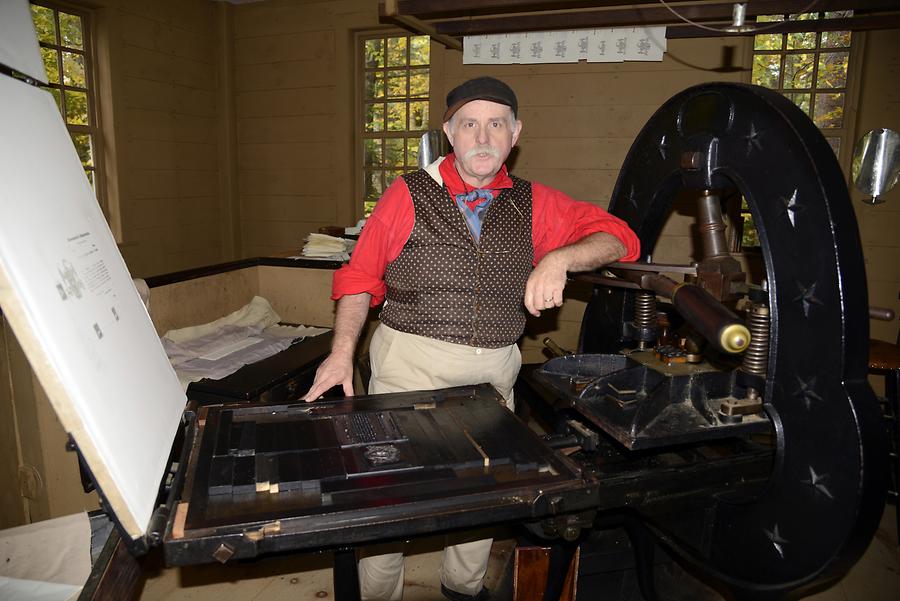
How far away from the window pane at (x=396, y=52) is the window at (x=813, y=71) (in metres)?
2.61

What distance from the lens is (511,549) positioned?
8.07 feet

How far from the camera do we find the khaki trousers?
5.98 feet

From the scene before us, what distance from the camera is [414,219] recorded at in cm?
179

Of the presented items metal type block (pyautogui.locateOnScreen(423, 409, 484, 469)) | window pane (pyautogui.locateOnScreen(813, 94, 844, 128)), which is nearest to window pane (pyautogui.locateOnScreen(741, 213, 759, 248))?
window pane (pyautogui.locateOnScreen(813, 94, 844, 128))

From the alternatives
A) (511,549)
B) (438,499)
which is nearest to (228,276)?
(511,549)

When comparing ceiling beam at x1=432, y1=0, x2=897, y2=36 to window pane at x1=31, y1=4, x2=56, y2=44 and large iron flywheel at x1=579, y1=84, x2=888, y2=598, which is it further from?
window pane at x1=31, y1=4, x2=56, y2=44

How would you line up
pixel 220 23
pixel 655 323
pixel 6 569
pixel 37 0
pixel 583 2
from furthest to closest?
1. pixel 220 23
2. pixel 37 0
3. pixel 583 2
4. pixel 655 323
5. pixel 6 569

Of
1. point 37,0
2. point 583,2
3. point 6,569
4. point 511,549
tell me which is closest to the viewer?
point 6,569

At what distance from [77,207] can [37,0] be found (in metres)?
4.01

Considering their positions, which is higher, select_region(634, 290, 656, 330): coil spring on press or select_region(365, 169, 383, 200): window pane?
select_region(365, 169, 383, 200): window pane

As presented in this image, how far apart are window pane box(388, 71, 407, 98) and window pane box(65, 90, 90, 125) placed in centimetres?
228

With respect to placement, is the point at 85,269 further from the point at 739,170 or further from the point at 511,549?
the point at 511,549

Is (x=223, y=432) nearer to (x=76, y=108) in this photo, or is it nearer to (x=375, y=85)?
(x=76, y=108)

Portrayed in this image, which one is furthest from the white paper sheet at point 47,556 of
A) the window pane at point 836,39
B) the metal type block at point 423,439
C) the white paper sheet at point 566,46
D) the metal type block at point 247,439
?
the window pane at point 836,39
